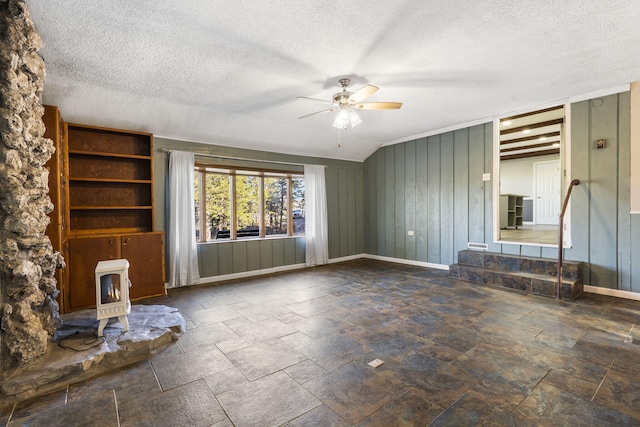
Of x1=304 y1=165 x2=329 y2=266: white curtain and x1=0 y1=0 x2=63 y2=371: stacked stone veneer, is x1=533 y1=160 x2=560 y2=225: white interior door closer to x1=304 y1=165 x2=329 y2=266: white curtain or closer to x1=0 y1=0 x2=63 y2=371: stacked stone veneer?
x1=304 y1=165 x2=329 y2=266: white curtain

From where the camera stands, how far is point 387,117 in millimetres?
4719

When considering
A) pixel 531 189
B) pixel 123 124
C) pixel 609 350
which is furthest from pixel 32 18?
pixel 531 189

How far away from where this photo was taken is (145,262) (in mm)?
4102

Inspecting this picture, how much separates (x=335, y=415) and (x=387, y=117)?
13.8 feet

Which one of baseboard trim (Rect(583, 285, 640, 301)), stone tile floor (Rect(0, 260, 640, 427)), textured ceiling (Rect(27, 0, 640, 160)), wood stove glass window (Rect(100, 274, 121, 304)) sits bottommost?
stone tile floor (Rect(0, 260, 640, 427))

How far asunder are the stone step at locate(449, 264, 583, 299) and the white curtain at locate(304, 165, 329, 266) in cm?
259

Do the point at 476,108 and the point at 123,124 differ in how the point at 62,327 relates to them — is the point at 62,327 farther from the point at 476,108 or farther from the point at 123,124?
the point at 476,108

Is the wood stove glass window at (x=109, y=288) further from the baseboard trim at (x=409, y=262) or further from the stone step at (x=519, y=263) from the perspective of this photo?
the baseboard trim at (x=409, y=262)

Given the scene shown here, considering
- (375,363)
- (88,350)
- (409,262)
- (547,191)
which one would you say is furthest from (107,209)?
(547,191)

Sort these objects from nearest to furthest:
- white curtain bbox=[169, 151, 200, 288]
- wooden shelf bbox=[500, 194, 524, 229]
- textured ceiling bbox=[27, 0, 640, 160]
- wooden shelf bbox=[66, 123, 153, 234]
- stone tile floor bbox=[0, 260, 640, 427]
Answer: stone tile floor bbox=[0, 260, 640, 427]
textured ceiling bbox=[27, 0, 640, 160]
wooden shelf bbox=[66, 123, 153, 234]
white curtain bbox=[169, 151, 200, 288]
wooden shelf bbox=[500, 194, 524, 229]

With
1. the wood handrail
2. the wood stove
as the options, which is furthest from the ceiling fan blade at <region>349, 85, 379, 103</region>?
the wood handrail

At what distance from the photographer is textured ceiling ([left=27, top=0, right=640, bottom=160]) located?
2.14 m

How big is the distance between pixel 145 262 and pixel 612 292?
20.9 ft

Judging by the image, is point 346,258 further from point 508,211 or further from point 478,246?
point 508,211
